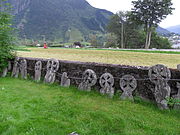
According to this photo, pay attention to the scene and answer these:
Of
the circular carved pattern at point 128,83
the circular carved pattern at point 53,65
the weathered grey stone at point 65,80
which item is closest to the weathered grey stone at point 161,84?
the circular carved pattern at point 128,83

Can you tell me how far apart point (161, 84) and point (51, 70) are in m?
3.43

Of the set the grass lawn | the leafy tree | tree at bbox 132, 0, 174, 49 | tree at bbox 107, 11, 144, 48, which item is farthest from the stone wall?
tree at bbox 107, 11, 144, 48

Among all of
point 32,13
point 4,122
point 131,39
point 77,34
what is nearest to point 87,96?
point 4,122

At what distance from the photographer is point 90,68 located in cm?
436

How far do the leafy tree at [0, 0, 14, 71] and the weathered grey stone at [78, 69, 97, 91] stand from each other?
370 centimetres

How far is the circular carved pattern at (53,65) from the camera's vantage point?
5043 mm

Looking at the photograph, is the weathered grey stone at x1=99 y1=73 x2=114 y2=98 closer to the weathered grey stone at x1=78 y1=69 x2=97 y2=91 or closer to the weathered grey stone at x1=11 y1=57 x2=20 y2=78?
the weathered grey stone at x1=78 y1=69 x2=97 y2=91

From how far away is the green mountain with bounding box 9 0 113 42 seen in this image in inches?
3898

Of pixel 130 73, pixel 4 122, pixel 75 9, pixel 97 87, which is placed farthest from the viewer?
pixel 75 9

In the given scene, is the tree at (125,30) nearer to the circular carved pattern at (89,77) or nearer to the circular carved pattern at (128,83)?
the circular carved pattern at (89,77)

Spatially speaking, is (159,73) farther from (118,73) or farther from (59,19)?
(59,19)

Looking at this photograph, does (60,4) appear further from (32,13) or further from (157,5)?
(157,5)

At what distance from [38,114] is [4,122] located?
23.5 inches

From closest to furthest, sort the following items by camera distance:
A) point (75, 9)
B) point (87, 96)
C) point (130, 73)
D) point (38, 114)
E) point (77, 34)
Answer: point (38, 114), point (130, 73), point (87, 96), point (77, 34), point (75, 9)
